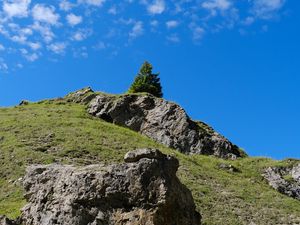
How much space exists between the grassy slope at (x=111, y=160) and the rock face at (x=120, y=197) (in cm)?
790

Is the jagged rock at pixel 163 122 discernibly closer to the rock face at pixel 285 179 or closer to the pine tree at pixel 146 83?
the rock face at pixel 285 179

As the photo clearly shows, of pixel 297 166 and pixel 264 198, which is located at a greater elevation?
pixel 297 166

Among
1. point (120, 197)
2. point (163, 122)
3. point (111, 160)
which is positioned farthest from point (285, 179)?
point (120, 197)

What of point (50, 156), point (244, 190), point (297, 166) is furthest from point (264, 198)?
point (50, 156)

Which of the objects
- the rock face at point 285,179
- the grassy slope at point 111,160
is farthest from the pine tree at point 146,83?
the rock face at point 285,179

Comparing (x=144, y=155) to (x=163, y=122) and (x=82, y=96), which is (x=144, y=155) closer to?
(x=163, y=122)

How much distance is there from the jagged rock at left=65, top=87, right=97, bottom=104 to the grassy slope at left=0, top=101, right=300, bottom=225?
4.45 meters

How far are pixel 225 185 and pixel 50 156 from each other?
38.6ft

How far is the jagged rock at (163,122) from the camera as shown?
4566 centimetres

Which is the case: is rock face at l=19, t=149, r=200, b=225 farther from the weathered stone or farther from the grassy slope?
the grassy slope

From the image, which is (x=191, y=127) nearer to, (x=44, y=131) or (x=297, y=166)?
(x=297, y=166)

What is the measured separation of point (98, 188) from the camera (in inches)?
440

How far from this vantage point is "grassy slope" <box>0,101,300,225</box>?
91.2ft

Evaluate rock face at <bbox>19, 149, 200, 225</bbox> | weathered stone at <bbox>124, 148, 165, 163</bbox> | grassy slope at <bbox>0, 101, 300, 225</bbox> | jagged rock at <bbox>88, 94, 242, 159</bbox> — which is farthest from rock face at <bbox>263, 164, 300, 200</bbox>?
weathered stone at <bbox>124, 148, 165, 163</bbox>
